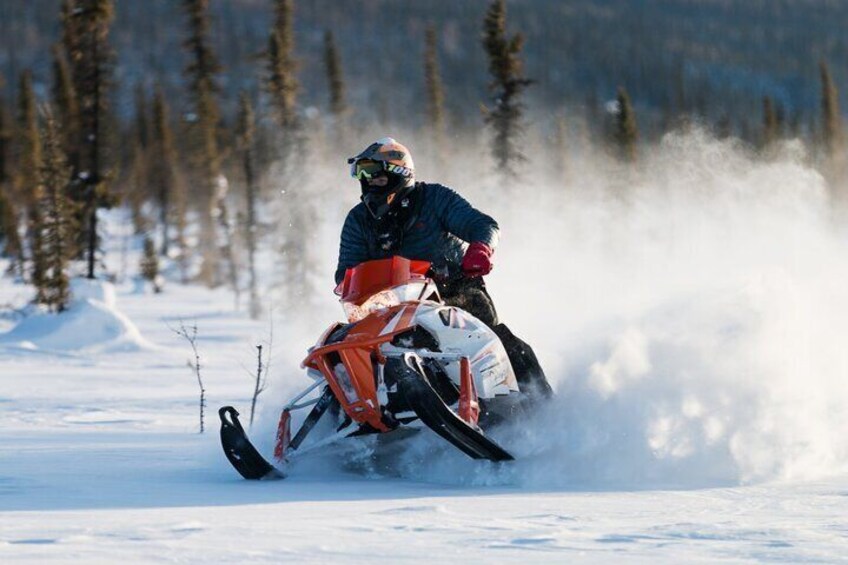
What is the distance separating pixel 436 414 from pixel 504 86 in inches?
1167

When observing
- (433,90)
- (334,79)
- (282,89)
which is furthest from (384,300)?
(433,90)

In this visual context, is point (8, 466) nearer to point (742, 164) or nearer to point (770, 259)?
point (770, 259)

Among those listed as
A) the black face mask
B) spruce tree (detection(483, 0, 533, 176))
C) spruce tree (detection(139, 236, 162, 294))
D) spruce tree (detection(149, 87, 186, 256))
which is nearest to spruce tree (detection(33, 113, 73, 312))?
spruce tree (detection(483, 0, 533, 176))

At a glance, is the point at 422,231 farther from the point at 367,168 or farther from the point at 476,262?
the point at 476,262

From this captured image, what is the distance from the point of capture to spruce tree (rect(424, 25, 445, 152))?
52.2m

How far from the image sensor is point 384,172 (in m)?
7.29

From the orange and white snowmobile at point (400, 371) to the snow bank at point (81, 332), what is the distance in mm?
17918

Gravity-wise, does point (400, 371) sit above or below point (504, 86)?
below

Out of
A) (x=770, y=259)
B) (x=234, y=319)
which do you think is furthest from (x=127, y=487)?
(x=234, y=319)

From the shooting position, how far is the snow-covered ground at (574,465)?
438 cm

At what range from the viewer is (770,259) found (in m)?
12.1

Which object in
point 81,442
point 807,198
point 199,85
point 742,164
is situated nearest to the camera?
point 81,442

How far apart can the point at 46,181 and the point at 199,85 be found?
1050cm

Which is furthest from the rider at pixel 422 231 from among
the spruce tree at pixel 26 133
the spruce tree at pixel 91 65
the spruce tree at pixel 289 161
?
the spruce tree at pixel 26 133
